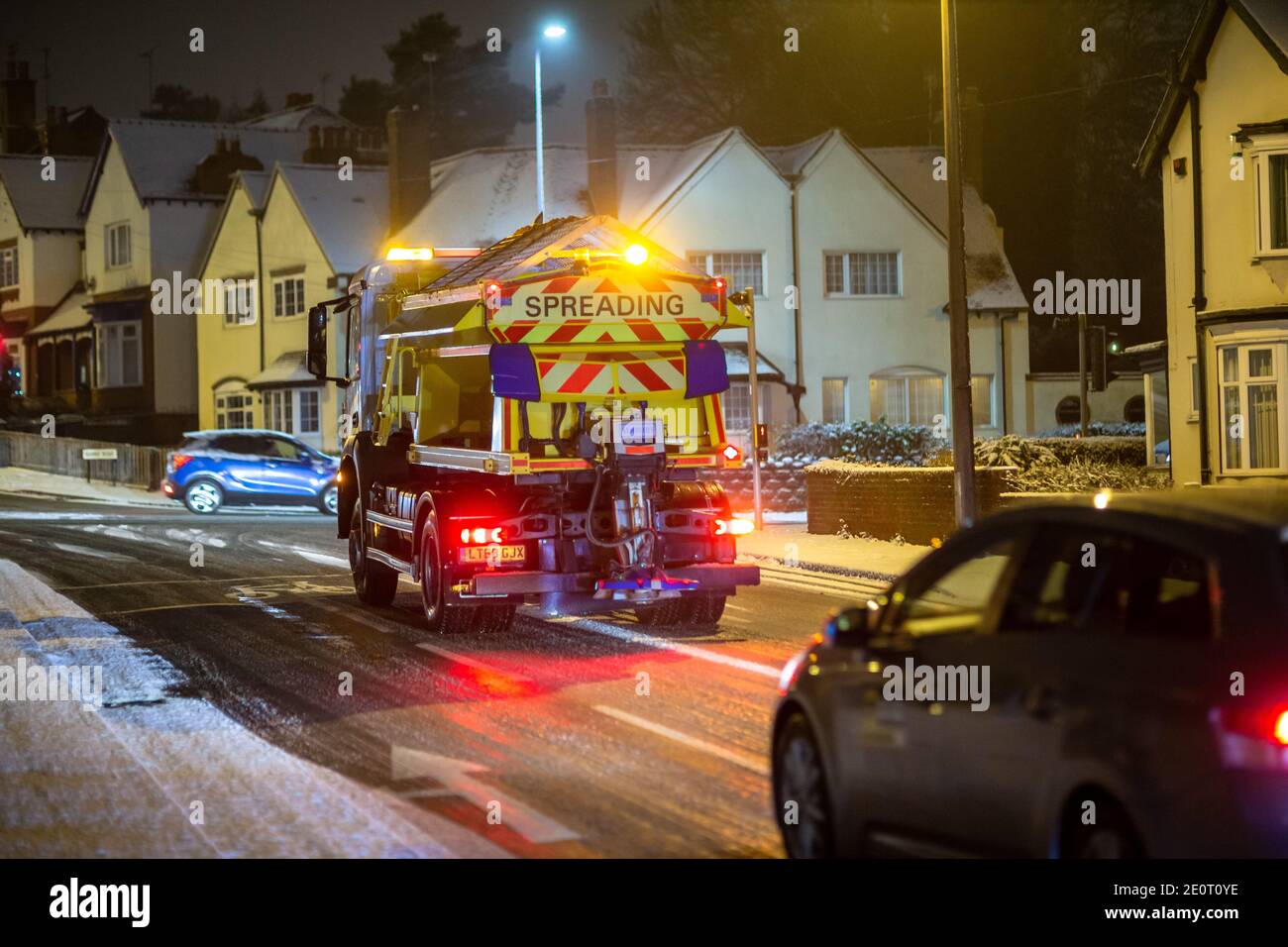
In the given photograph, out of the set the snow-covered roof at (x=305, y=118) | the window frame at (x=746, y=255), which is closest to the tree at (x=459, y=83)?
the snow-covered roof at (x=305, y=118)

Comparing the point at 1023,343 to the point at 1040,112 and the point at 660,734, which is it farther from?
the point at 660,734

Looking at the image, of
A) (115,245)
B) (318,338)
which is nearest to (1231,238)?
(318,338)

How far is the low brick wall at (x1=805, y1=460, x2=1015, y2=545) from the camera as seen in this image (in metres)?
24.7

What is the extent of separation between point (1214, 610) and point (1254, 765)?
0.51 meters

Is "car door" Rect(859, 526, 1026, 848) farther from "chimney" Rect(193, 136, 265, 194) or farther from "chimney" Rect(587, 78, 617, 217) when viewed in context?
"chimney" Rect(193, 136, 265, 194)

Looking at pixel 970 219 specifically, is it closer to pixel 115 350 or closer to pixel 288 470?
pixel 288 470

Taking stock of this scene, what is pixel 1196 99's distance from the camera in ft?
103

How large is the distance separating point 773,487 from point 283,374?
2192cm

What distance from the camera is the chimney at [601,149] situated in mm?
48219

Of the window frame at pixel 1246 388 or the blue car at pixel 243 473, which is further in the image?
the blue car at pixel 243 473

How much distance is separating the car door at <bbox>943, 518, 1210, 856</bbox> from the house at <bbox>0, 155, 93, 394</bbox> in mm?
60829

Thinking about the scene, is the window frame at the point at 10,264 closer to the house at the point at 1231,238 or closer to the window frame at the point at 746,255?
the window frame at the point at 746,255

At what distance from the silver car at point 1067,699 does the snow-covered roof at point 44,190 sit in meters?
60.9

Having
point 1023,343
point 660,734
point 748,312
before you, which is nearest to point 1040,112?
point 1023,343
